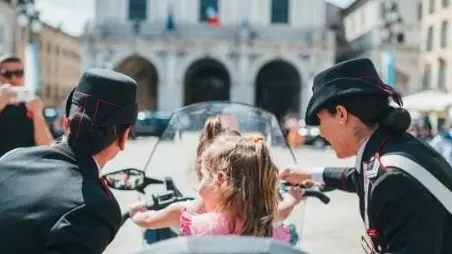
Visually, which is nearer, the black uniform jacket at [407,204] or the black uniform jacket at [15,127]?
the black uniform jacket at [407,204]

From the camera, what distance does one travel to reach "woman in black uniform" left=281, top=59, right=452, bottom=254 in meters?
2.77

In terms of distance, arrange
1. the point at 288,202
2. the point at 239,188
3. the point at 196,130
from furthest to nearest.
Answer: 1. the point at 196,130
2. the point at 288,202
3. the point at 239,188

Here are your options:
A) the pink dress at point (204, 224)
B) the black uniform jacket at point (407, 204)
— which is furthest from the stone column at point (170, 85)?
the black uniform jacket at point (407, 204)

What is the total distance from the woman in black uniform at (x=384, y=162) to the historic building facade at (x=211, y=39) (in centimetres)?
4398

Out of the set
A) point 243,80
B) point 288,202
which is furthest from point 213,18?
point 288,202

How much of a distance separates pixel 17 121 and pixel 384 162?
14.6ft

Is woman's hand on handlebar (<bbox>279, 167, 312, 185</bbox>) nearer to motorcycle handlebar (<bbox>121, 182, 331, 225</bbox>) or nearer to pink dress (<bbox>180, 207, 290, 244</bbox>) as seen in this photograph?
motorcycle handlebar (<bbox>121, 182, 331, 225</bbox>)

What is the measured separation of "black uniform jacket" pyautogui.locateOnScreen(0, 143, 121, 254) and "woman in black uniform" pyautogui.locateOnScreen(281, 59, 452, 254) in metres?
1.06

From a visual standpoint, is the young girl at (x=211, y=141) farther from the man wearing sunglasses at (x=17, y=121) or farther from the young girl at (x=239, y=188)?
the man wearing sunglasses at (x=17, y=121)

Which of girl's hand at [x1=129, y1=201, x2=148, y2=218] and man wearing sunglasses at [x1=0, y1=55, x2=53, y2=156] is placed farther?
man wearing sunglasses at [x1=0, y1=55, x2=53, y2=156]

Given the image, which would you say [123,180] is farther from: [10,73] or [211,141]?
[10,73]

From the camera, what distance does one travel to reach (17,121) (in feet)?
21.5

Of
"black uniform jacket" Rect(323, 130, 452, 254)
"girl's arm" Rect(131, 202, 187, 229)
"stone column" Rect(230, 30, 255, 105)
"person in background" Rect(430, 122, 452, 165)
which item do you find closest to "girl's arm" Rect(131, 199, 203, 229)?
"girl's arm" Rect(131, 202, 187, 229)

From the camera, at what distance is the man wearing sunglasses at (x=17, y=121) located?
643 cm
